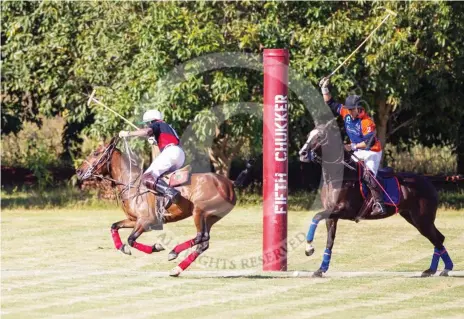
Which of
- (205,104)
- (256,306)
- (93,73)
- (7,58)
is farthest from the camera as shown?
(7,58)

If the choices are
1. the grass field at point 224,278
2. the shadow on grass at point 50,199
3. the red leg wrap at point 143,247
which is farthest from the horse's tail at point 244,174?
the shadow on grass at point 50,199

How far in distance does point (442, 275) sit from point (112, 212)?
1348cm

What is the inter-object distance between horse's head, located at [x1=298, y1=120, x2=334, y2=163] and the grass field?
1712 mm

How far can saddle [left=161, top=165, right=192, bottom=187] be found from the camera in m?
16.3

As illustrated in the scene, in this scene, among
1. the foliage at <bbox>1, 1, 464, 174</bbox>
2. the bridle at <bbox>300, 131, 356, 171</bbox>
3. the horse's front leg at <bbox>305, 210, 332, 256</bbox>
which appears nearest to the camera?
the bridle at <bbox>300, 131, 356, 171</bbox>

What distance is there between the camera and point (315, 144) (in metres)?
15.4

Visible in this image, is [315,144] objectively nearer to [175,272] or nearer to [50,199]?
[175,272]

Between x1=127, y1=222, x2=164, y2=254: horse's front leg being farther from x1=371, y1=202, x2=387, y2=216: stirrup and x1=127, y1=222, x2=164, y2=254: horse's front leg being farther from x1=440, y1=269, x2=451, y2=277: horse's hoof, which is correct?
x1=440, y1=269, x2=451, y2=277: horse's hoof

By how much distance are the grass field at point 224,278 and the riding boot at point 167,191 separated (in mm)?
1100

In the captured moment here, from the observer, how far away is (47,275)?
1616cm

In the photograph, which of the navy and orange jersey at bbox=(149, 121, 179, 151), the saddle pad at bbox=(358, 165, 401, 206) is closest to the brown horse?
the navy and orange jersey at bbox=(149, 121, 179, 151)

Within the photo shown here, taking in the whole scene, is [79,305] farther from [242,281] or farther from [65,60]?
[65,60]

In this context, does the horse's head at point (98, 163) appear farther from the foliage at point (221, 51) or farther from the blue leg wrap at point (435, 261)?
the foliage at point (221, 51)

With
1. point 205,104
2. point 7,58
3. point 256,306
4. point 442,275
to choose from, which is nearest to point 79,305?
point 256,306
